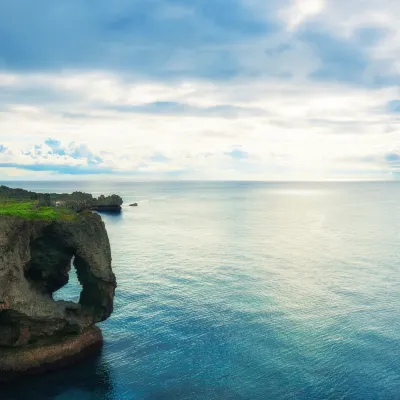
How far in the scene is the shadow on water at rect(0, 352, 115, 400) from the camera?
44.5 metres

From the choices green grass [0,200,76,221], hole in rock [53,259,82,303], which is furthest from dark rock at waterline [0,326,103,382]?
hole in rock [53,259,82,303]

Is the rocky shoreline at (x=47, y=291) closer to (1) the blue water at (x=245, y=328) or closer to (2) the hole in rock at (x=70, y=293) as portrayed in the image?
(1) the blue water at (x=245, y=328)

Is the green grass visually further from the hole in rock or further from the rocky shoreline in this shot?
the hole in rock

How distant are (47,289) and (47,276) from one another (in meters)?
3.02

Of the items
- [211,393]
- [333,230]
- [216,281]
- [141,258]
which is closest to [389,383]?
[211,393]

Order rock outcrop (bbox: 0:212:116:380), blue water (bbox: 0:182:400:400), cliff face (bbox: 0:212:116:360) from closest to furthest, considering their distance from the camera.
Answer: blue water (bbox: 0:182:400:400)
cliff face (bbox: 0:212:116:360)
rock outcrop (bbox: 0:212:116:380)

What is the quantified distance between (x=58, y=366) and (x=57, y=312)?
622cm

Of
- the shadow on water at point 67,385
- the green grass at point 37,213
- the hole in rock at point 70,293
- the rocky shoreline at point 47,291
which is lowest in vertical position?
the shadow on water at point 67,385

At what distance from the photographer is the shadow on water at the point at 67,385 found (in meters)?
44.5

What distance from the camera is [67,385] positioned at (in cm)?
4638

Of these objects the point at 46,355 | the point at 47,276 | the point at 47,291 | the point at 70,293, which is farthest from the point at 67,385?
the point at 70,293

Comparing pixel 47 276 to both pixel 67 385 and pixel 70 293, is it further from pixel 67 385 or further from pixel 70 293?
pixel 70 293

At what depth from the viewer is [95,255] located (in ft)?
178

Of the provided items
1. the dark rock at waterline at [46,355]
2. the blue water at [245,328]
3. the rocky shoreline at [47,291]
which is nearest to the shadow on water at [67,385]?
the blue water at [245,328]
